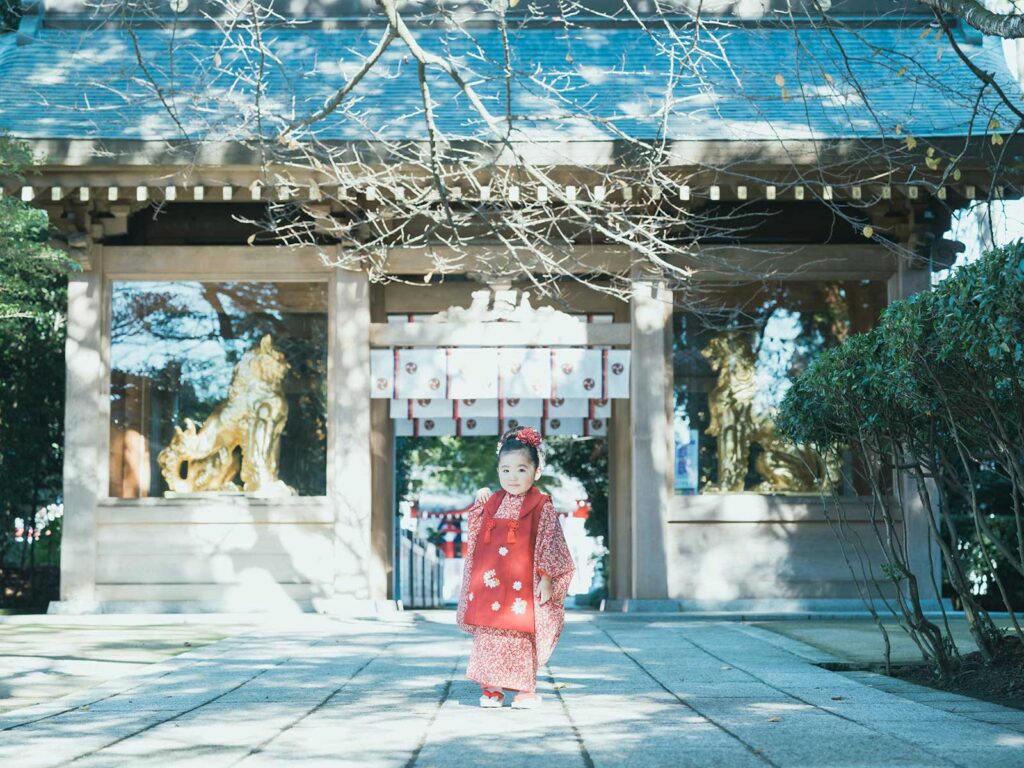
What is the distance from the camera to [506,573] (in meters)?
5.45

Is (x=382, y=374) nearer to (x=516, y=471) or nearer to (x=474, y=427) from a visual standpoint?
(x=474, y=427)

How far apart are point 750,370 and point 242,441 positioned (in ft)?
14.9

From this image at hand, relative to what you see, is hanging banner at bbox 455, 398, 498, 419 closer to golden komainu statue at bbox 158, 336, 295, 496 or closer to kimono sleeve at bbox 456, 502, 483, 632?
golden komainu statue at bbox 158, 336, 295, 496

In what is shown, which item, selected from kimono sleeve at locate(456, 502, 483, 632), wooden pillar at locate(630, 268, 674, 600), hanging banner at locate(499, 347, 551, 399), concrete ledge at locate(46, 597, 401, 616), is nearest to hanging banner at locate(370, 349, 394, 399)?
hanging banner at locate(499, 347, 551, 399)

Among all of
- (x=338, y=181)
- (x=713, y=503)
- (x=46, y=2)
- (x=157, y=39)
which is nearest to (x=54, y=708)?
(x=338, y=181)

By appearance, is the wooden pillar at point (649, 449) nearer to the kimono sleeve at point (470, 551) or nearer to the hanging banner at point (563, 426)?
the hanging banner at point (563, 426)

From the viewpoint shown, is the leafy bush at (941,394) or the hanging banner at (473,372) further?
the hanging banner at (473,372)

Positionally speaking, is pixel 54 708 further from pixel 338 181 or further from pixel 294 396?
pixel 294 396

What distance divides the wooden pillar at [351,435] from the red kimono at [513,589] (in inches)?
191

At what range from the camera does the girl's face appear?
5504 mm

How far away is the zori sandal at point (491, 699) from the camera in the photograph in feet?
17.2

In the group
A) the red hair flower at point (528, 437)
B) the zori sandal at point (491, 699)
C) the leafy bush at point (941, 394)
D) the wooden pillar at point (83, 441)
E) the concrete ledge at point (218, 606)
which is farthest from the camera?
the wooden pillar at point (83, 441)

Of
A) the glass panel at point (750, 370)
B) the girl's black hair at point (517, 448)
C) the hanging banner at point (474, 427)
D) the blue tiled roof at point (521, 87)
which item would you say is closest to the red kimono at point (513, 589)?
the girl's black hair at point (517, 448)

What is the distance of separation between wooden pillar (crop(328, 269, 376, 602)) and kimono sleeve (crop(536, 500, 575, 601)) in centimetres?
503
